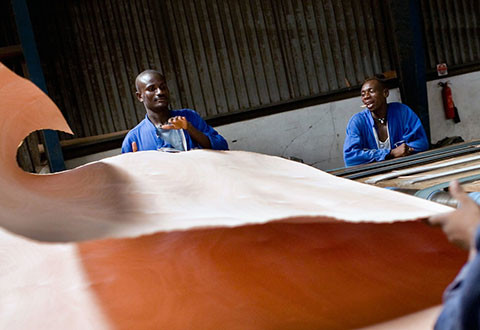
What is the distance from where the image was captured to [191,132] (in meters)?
2.49

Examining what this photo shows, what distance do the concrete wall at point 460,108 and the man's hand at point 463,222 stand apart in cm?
524

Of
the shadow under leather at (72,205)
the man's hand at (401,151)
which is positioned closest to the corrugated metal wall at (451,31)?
the man's hand at (401,151)

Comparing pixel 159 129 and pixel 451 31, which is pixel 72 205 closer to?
pixel 159 129

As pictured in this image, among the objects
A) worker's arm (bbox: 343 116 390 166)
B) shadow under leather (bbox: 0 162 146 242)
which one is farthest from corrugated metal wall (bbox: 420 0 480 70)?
shadow under leather (bbox: 0 162 146 242)

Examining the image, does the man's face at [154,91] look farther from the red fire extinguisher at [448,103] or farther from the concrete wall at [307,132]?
the red fire extinguisher at [448,103]

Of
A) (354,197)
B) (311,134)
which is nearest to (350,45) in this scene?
(311,134)

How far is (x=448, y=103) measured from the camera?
5.34m

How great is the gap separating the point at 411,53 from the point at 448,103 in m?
1.12

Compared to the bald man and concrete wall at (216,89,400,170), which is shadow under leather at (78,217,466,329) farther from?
concrete wall at (216,89,400,170)

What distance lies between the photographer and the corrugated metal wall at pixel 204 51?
4.24 metres

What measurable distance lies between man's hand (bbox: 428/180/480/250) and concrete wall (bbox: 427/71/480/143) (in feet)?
17.2

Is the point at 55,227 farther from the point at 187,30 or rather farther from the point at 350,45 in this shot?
the point at 350,45

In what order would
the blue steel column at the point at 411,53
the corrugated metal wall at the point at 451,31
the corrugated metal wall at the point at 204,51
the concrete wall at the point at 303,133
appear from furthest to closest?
the corrugated metal wall at the point at 451,31 → the concrete wall at the point at 303,133 → the blue steel column at the point at 411,53 → the corrugated metal wall at the point at 204,51

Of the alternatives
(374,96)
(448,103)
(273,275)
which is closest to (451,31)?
(448,103)
